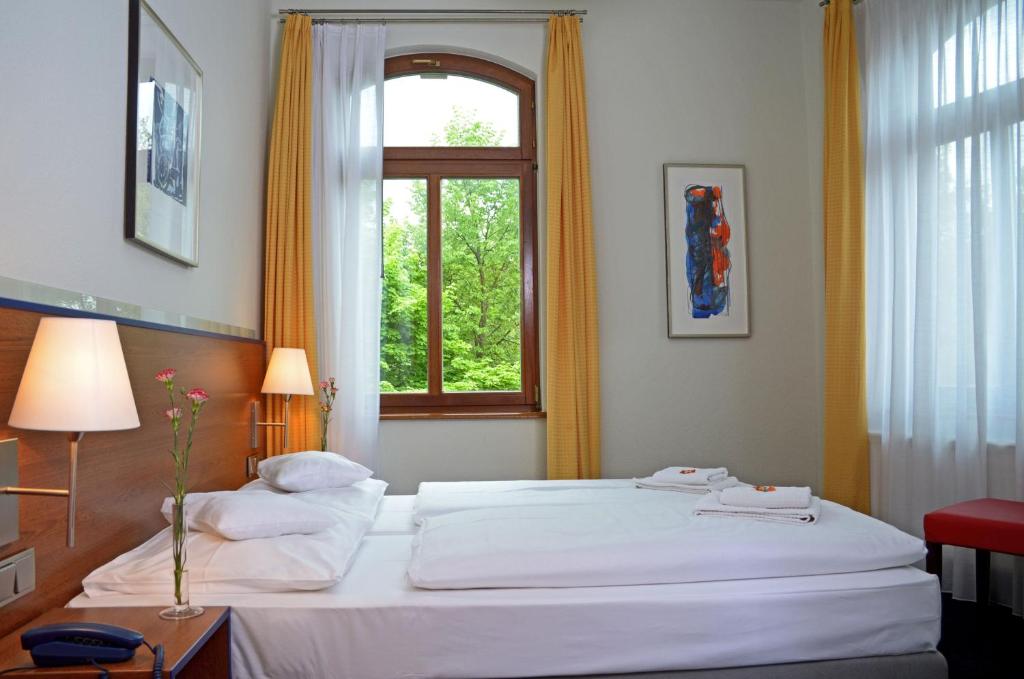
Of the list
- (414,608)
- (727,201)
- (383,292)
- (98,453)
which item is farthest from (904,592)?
(383,292)

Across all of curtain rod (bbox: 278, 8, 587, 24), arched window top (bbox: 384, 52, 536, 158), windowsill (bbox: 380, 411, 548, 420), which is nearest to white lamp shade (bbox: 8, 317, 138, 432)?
windowsill (bbox: 380, 411, 548, 420)

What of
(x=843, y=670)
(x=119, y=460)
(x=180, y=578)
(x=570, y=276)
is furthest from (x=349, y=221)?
(x=843, y=670)

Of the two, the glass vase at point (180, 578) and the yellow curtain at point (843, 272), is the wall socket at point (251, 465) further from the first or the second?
the yellow curtain at point (843, 272)

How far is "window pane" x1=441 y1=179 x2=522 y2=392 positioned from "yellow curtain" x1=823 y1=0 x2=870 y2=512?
170 centimetres

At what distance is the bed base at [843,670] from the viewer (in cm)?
183

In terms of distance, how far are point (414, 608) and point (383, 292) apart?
8.49 feet

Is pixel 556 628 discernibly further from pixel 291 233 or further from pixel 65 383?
pixel 291 233

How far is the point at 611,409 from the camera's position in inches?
163

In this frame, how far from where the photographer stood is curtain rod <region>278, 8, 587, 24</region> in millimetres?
4074

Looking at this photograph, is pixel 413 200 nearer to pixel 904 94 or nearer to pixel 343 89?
pixel 343 89

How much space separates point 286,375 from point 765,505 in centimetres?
217

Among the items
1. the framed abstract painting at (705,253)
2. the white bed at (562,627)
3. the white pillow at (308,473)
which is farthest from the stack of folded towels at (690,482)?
the framed abstract painting at (705,253)

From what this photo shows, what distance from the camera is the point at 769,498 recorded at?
2.39 metres

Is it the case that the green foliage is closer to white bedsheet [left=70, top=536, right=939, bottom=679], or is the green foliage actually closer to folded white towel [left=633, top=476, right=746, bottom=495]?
folded white towel [left=633, top=476, right=746, bottom=495]
